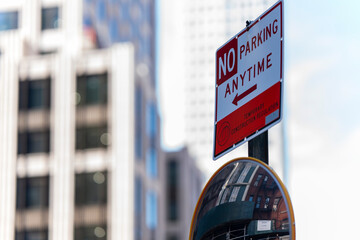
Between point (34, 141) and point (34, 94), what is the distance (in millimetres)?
3218

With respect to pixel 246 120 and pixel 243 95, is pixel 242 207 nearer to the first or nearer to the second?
pixel 246 120

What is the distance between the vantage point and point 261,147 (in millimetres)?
4223

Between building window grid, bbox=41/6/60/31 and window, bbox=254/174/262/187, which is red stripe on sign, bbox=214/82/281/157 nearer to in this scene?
window, bbox=254/174/262/187

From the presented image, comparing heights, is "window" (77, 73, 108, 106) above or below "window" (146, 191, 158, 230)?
above

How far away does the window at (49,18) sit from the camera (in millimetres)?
51000

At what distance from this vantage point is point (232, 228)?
3.87 meters

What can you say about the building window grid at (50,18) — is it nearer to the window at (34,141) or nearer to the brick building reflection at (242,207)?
the window at (34,141)

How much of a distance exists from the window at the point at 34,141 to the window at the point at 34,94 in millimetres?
1739

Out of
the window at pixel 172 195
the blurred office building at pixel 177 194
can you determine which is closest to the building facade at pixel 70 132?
the blurred office building at pixel 177 194

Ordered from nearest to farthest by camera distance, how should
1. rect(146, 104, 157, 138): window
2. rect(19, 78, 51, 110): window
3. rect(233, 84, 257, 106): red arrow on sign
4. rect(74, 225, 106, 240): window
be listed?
rect(233, 84, 257, 106): red arrow on sign, rect(74, 225, 106, 240): window, rect(19, 78, 51, 110): window, rect(146, 104, 157, 138): window

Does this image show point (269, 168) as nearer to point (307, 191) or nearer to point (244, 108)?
point (244, 108)

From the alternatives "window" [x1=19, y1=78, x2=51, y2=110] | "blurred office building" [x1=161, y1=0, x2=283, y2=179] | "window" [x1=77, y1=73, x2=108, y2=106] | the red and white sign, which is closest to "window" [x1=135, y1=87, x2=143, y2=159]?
"window" [x1=77, y1=73, x2=108, y2=106]

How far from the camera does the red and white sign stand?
13.1ft

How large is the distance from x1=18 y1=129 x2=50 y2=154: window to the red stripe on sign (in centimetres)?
4177
